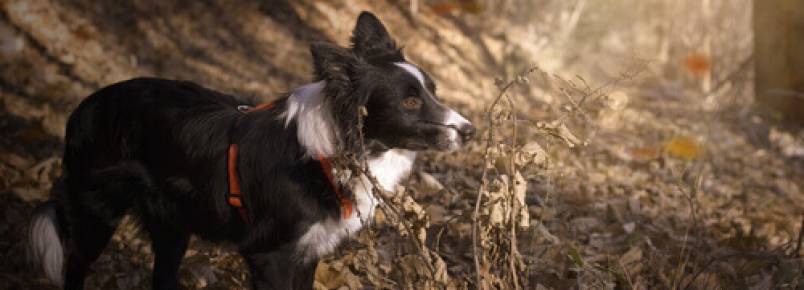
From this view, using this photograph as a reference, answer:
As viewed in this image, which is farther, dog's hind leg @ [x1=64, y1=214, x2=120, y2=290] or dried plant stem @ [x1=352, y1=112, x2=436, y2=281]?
dog's hind leg @ [x1=64, y1=214, x2=120, y2=290]

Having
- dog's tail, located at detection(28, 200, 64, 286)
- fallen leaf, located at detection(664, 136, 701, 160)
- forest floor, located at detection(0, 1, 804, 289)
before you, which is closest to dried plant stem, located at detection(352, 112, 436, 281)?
forest floor, located at detection(0, 1, 804, 289)

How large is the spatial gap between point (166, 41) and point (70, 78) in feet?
6.31

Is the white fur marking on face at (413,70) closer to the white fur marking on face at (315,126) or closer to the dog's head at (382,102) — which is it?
the dog's head at (382,102)

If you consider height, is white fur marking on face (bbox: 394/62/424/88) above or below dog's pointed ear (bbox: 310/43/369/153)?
above

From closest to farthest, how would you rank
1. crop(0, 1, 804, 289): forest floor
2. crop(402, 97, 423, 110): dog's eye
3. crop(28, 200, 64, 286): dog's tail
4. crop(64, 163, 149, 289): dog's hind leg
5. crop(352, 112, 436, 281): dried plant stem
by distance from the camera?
crop(352, 112, 436, 281): dried plant stem
crop(402, 97, 423, 110): dog's eye
crop(64, 163, 149, 289): dog's hind leg
crop(28, 200, 64, 286): dog's tail
crop(0, 1, 804, 289): forest floor

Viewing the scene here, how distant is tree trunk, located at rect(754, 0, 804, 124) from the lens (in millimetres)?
8859

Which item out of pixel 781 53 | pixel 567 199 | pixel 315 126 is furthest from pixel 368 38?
pixel 781 53

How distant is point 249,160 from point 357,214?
655 mm

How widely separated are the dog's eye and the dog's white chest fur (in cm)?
27

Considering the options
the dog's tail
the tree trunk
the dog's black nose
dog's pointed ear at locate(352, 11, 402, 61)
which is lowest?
the dog's tail

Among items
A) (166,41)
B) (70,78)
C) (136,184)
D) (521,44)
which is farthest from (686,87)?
(136,184)

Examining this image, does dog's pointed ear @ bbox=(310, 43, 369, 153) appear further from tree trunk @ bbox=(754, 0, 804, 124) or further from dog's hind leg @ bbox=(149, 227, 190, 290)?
tree trunk @ bbox=(754, 0, 804, 124)

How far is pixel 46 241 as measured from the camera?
391cm

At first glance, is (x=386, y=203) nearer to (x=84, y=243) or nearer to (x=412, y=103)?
(x=412, y=103)
